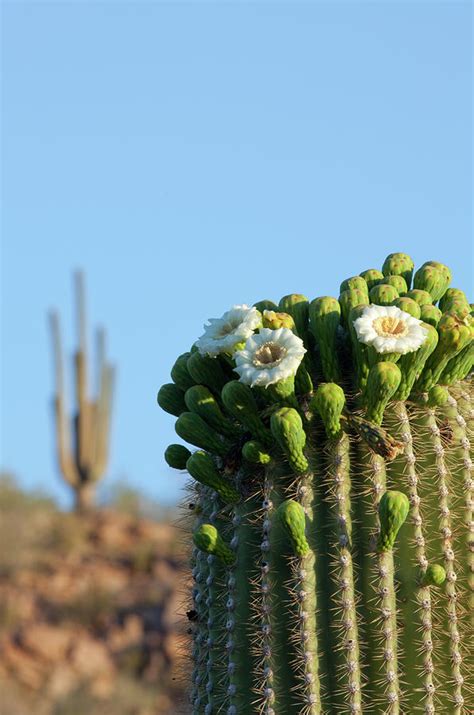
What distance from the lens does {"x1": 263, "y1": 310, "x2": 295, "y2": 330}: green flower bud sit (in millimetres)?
4309

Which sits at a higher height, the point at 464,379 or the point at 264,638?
the point at 464,379

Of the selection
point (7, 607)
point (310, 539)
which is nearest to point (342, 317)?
point (310, 539)

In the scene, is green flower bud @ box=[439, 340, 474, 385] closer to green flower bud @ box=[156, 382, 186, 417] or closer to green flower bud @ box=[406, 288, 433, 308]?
green flower bud @ box=[406, 288, 433, 308]

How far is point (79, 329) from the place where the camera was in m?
20.7

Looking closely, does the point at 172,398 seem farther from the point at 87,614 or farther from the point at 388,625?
the point at 87,614

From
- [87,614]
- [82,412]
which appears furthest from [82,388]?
[87,614]

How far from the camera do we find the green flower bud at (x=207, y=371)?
14.7 feet

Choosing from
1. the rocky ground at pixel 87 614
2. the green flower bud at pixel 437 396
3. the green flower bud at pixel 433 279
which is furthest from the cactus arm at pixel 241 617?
the rocky ground at pixel 87 614

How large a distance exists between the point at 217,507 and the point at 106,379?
16.0 meters

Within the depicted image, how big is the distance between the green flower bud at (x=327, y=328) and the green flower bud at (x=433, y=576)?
30.8 inches

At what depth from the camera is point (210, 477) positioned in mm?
4316

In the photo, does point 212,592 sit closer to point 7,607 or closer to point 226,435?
point 226,435

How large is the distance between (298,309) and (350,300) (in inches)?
8.4

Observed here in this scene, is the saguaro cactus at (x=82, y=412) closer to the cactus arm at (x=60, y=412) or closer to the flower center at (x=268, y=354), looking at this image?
the cactus arm at (x=60, y=412)
